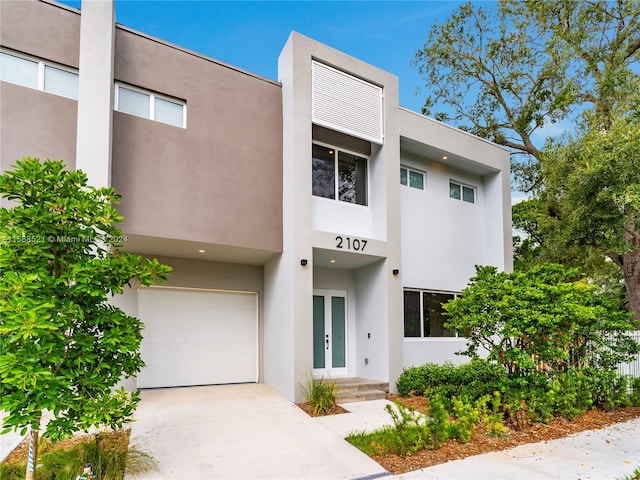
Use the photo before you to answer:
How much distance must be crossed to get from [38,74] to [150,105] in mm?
1881

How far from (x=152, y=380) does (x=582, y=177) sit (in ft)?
37.9

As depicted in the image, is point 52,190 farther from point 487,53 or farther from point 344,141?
point 487,53

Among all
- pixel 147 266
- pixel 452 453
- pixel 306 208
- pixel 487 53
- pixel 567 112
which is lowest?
pixel 452 453

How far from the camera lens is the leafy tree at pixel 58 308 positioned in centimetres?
408

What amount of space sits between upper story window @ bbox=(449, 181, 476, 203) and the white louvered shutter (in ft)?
12.8

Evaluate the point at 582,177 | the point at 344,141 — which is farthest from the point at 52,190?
the point at 582,177

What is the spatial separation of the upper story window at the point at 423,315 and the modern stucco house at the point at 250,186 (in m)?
0.04

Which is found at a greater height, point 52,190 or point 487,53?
point 487,53

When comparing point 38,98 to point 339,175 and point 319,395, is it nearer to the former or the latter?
point 339,175

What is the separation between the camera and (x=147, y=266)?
16.5 feet

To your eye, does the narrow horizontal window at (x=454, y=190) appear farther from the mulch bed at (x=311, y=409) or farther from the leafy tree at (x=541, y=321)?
the mulch bed at (x=311, y=409)

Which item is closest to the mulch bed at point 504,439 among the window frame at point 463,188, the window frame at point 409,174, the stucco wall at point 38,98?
the window frame at point 409,174

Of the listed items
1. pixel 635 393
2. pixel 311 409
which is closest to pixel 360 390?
pixel 311 409

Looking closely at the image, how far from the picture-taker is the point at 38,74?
7.39m
